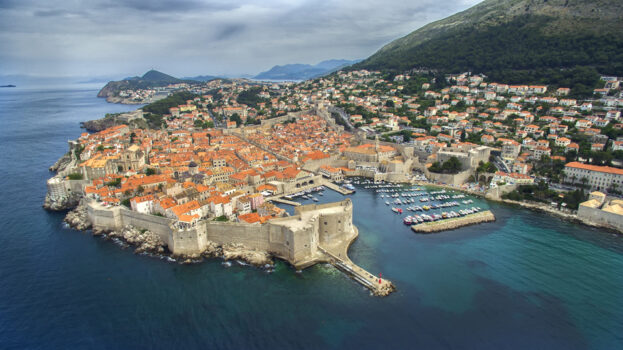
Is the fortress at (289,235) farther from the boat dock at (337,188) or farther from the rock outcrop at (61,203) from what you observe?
the boat dock at (337,188)

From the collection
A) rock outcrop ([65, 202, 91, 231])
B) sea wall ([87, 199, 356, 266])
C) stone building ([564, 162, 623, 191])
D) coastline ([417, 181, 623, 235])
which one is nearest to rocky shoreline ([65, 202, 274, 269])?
sea wall ([87, 199, 356, 266])

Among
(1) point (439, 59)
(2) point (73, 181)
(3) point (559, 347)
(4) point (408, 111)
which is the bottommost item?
(3) point (559, 347)

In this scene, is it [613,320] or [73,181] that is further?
[73,181]

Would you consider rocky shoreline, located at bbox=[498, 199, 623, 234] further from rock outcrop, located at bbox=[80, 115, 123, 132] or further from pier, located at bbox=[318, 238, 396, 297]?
rock outcrop, located at bbox=[80, 115, 123, 132]

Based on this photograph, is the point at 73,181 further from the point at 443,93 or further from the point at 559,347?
the point at 443,93

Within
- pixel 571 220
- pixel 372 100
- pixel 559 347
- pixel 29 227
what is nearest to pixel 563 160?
pixel 571 220

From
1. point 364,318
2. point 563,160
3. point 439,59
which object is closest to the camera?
point 364,318
